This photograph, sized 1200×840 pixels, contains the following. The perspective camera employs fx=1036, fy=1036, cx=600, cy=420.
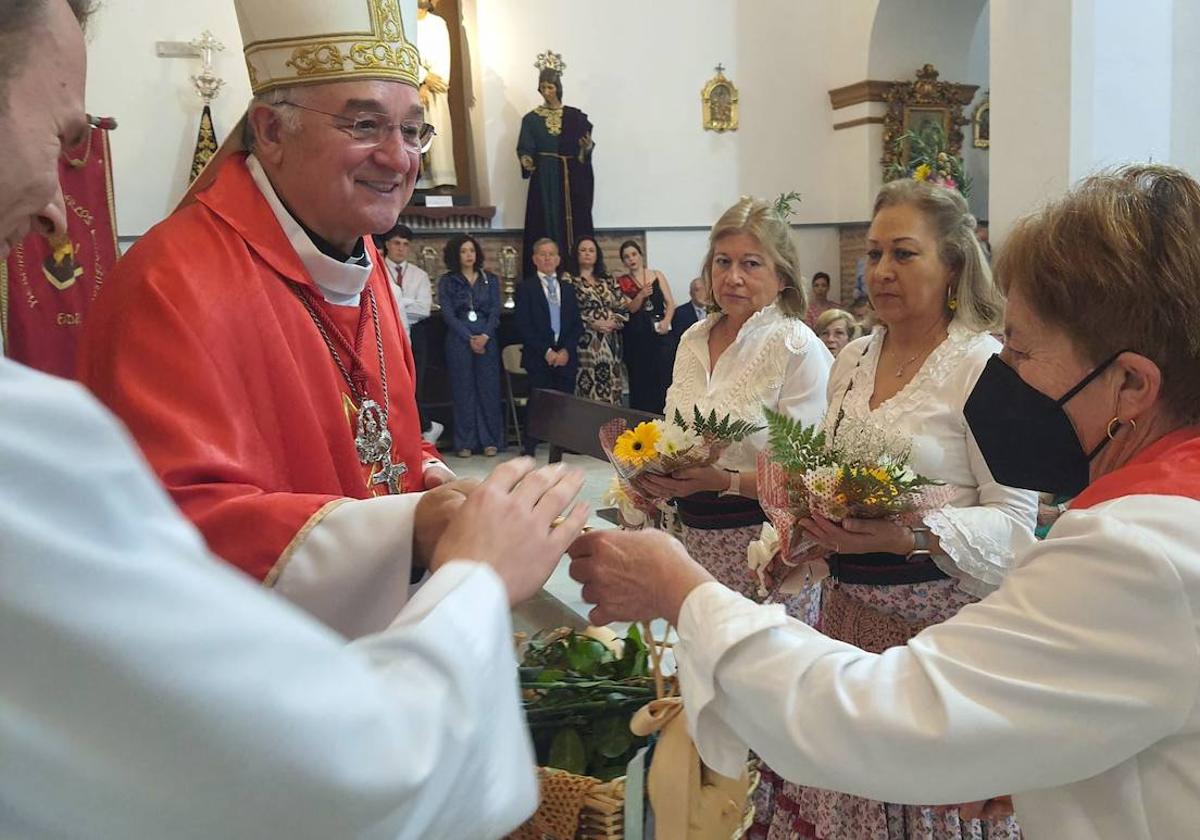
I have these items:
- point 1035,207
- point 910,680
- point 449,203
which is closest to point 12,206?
point 910,680

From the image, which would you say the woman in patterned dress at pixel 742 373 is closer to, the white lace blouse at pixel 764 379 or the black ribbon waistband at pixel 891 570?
the white lace blouse at pixel 764 379

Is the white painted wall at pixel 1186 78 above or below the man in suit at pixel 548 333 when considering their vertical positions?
above

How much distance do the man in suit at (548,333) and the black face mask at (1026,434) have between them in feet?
24.7

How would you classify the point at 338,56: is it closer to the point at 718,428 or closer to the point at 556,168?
the point at 718,428

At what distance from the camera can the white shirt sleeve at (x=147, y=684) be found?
0.67 metres

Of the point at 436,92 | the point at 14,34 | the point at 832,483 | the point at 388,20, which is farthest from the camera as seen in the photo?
the point at 436,92

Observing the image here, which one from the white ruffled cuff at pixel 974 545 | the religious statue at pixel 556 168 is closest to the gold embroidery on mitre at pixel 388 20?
the white ruffled cuff at pixel 974 545

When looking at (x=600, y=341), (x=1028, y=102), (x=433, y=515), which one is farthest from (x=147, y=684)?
(x=600, y=341)

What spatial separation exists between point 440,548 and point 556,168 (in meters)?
9.91

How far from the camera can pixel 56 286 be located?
3.86 meters

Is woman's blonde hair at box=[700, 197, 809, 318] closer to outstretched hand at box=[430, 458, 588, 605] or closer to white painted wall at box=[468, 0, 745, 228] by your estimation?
outstretched hand at box=[430, 458, 588, 605]

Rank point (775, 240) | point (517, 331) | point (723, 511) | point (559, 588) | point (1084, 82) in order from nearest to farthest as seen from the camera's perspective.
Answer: point (723, 511) → point (775, 240) → point (559, 588) → point (1084, 82) → point (517, 331)

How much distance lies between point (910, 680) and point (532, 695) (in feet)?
1.85

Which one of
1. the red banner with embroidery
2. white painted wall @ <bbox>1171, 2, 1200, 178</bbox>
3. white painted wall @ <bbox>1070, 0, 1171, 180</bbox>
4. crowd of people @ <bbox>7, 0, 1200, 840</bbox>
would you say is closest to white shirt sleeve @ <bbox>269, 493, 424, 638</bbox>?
crowd of people @ <bbox>7, 0, 1200, 840</bbox>
